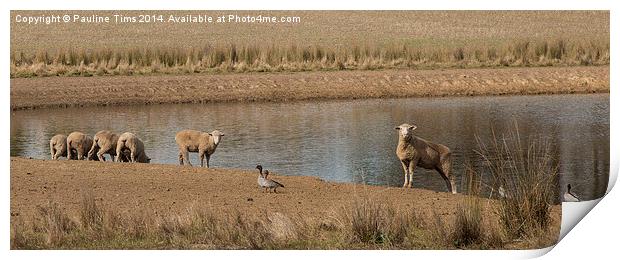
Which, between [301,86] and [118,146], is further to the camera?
[301,86]

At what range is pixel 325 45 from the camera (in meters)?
24.8

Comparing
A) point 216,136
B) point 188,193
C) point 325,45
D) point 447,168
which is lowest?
point 188,193

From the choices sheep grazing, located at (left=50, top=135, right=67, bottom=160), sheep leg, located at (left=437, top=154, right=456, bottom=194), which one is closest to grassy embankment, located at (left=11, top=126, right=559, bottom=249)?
sheep leg, located at (left=437, top=154, right=456, bottom=194)

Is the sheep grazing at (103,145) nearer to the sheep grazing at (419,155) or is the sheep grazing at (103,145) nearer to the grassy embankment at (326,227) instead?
the sheep grazing at (419,155)

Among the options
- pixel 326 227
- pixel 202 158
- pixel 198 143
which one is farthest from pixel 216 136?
pixel 326 227

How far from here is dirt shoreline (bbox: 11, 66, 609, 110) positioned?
2503 cm

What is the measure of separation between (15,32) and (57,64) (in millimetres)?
6708

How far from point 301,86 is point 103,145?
6963 millimetres

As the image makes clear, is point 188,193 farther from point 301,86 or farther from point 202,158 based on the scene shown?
point 301,86

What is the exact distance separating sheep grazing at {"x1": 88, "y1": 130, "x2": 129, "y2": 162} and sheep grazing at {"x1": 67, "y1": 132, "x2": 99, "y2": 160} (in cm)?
13

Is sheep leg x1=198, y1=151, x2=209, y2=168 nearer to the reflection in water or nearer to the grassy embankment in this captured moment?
the reflection in water

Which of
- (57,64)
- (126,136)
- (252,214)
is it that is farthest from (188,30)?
(252,214)

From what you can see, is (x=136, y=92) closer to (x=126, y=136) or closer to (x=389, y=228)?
(x=126, y=136)

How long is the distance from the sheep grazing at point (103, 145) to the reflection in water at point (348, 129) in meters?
1.02
